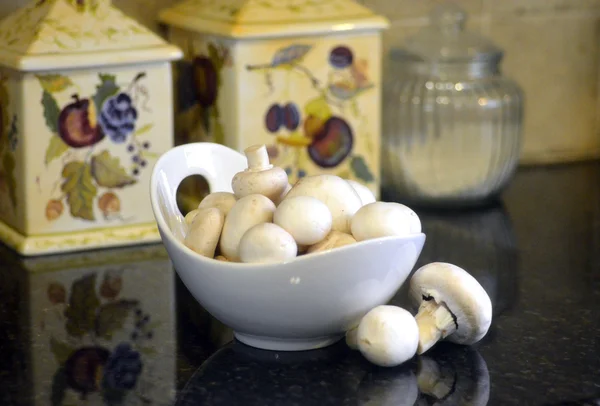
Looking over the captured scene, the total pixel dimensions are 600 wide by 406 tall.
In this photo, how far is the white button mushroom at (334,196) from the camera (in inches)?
26.9

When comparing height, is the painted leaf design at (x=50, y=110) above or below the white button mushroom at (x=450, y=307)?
above

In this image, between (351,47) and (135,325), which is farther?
(351,47)

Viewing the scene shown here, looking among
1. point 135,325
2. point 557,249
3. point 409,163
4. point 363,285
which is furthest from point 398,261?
point 409,163

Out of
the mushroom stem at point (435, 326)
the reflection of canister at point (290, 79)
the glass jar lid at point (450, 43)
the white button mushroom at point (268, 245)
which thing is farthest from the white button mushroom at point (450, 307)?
the glass jar lid at point (450, 43)

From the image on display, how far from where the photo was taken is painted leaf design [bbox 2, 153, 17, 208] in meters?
0.96

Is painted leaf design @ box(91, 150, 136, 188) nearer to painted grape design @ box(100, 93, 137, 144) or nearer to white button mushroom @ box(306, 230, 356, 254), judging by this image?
painted grape design @ box(100, 93, 137, 144)

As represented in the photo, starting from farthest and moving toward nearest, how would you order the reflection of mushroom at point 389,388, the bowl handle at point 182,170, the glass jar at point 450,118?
the glass jar at point 450,118 → the bowl handle at point 182,170 → the reflection of mushroom at point 389,388

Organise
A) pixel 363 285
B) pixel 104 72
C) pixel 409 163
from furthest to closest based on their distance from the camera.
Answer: pixel 409 163 < pixel 104 72 < pixel 363 285

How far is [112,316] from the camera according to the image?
0.78m

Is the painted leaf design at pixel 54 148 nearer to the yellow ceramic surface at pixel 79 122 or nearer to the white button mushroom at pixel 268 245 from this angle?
the yellow ceramic surface at pixel 79 122

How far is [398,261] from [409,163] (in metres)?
0.50

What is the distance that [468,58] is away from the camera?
1134 mm

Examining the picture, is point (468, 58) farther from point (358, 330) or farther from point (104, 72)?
point (358, 330)

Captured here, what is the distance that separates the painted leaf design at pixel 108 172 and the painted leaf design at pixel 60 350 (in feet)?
0.85
